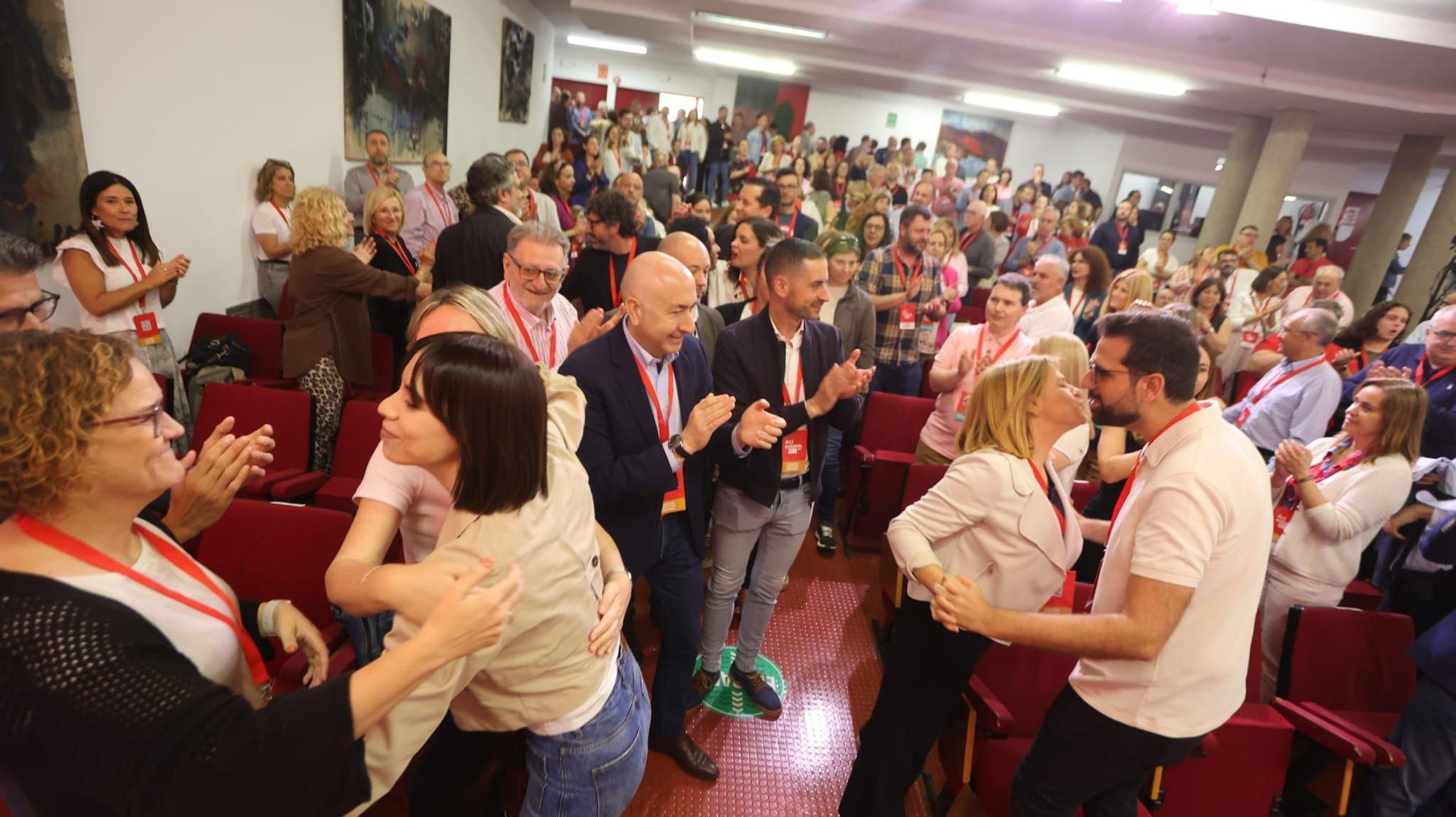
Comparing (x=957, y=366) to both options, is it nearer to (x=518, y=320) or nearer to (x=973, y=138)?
(x=518, y=320)

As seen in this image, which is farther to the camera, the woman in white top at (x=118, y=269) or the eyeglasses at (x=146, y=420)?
the woman in white top at (x=118, y=269)

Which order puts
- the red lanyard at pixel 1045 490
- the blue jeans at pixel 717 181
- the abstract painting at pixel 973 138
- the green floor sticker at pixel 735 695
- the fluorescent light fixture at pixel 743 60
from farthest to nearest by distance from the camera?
the abstract painting at pixel 973 138
the blue jeans at pixel 717 181
the fluorescent light fixture at pixel 743 60
the green floor sticker at pixel 735 695
the red lanyard at pixel 1045 490

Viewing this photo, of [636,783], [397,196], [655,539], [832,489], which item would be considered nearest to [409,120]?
[397,196]

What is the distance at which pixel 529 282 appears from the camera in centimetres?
257

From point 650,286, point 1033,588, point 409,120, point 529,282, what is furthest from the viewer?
point 409,120

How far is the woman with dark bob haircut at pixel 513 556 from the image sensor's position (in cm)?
106

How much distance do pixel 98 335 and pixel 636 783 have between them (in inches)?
49.9

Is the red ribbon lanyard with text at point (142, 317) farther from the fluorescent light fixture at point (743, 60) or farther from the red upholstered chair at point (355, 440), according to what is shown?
the fluorescent light fixture at point (743, 60)

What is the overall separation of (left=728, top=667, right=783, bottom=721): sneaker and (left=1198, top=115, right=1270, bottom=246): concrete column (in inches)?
389

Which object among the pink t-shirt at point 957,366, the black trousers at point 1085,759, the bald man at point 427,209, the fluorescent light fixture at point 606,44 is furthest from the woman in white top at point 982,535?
the fluorescent light fixture at point 606,44

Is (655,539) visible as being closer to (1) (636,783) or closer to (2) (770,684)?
(1) (636,783)

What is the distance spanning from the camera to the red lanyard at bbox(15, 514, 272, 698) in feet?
2.91

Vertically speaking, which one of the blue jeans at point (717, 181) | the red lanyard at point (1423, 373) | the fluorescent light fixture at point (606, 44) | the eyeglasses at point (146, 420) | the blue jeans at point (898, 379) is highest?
the fluorescent light fixture at point (606, 44)

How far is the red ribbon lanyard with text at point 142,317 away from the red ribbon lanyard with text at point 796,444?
2.97m
